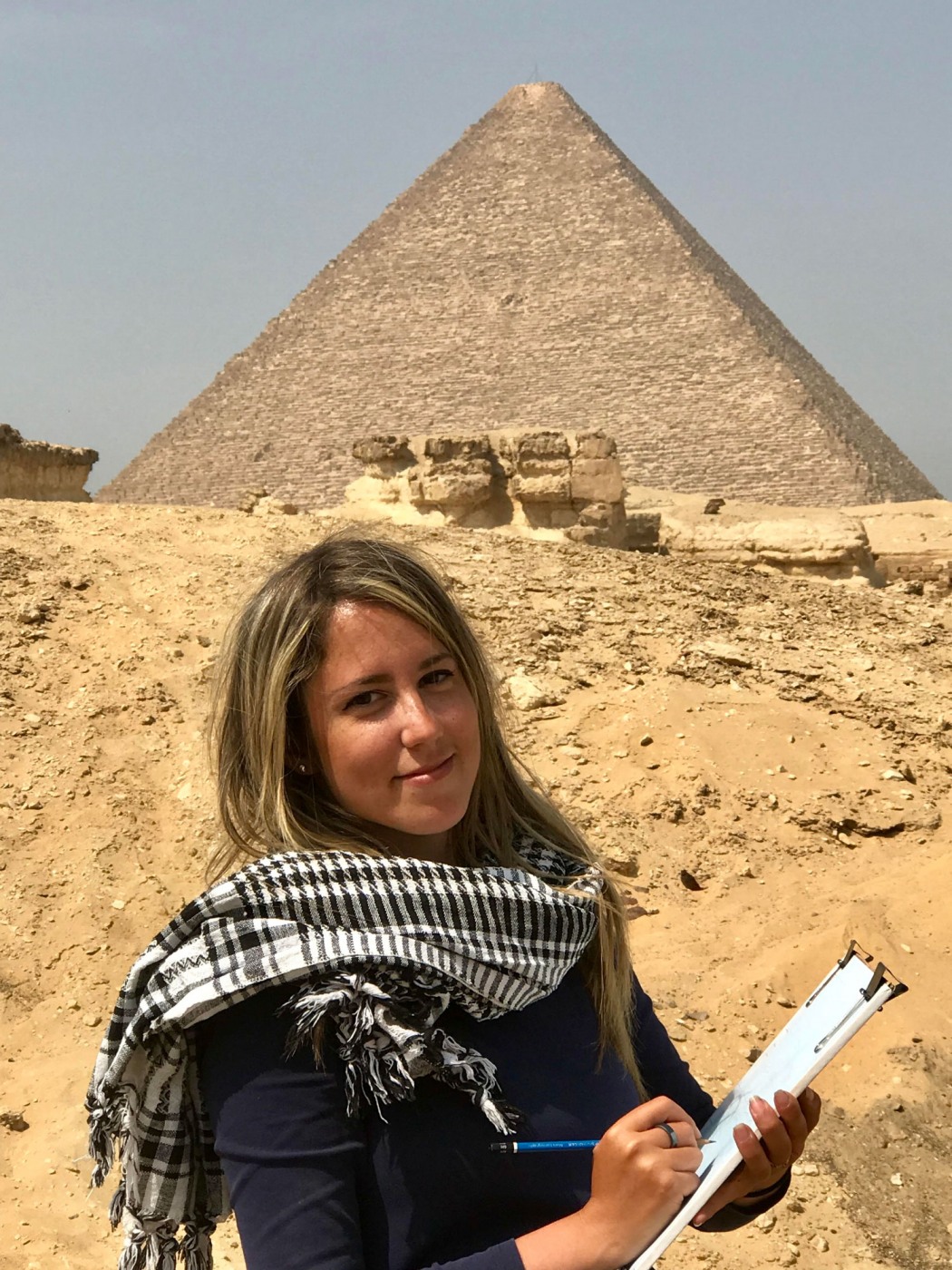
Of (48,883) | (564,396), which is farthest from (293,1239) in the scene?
(564,396)

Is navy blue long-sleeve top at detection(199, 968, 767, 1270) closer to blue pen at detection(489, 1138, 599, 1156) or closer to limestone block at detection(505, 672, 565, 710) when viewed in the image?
blue pen at detection(489, 1138, 599, 1156)

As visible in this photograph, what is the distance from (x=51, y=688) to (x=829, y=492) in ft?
164

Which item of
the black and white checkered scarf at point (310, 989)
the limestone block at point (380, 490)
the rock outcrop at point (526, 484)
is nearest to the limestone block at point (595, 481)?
the rock outcrop at point (526, 484)

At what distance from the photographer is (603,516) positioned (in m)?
8.16

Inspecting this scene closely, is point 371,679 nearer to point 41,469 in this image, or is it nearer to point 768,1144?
point 768,1144

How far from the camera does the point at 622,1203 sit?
1.13 meters

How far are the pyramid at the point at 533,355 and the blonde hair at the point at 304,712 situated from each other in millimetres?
51006

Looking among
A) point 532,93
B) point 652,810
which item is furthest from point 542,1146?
point 532,93

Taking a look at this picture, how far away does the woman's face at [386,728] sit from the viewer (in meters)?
1.34

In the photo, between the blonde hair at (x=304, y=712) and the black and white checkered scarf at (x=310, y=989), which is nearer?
the black and white checkered scarf at (x=310, y=989)

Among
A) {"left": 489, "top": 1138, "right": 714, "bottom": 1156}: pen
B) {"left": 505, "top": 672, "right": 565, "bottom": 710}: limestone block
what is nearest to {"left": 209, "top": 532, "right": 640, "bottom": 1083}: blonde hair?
{"left": 489, "top": 1138, "right": 714, "bottom": 1156}: pen

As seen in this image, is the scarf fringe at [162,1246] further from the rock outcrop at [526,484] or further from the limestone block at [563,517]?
the limestone block at [563,517]

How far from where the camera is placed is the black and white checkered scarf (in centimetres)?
113

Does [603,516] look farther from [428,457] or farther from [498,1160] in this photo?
[498,1160]
